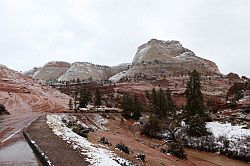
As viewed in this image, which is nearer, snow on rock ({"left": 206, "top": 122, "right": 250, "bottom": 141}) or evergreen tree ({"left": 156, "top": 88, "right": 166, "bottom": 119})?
snow on rock ({"left": 206, "top": 122, "right": 250, "bottom": 141})

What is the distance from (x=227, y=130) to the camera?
219 ft

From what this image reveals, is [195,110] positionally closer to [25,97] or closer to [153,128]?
[153,128]

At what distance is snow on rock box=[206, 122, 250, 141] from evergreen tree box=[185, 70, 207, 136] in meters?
2.04

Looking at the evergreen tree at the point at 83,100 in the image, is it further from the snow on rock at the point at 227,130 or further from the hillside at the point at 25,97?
the snow on rock at the point at 227,130

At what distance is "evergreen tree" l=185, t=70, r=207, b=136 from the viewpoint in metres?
70.1

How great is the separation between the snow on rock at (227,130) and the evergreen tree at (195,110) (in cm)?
204

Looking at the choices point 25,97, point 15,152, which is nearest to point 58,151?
point 15,152

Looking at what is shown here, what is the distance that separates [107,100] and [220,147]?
3764 inches

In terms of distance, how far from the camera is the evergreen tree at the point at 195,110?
70.1 metres

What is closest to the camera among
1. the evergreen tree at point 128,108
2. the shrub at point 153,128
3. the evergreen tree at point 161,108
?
the shrub at point 153,128

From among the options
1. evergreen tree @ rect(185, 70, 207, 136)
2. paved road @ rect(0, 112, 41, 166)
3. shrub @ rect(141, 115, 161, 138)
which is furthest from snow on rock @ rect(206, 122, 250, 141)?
paved road @ rect(0, 112, 41, 166)

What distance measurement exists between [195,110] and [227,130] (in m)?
12.8

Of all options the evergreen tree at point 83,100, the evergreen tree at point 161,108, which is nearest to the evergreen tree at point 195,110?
the evergreen tree at point 161,108

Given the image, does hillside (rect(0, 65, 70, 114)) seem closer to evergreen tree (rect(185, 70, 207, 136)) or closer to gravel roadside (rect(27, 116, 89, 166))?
evergreen tree (rect(185, 70, 207, 136))
